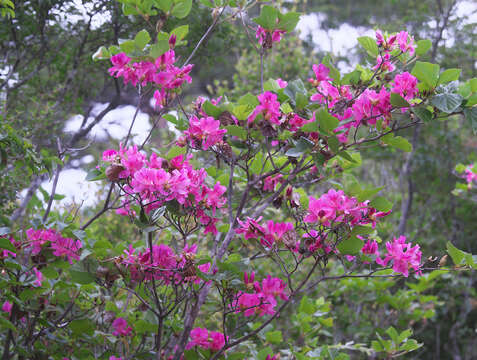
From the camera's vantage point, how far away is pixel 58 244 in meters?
1.15

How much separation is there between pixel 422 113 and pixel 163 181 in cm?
65

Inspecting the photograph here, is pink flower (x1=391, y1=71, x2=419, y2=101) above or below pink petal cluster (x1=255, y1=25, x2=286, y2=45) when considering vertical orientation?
below

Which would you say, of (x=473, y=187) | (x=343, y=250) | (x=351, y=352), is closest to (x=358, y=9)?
(x=473, y=187)

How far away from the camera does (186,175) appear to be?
99 centimetres

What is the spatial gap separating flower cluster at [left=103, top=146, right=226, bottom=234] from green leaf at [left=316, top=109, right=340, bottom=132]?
0.32 meters

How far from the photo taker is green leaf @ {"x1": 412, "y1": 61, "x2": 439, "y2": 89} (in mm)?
977

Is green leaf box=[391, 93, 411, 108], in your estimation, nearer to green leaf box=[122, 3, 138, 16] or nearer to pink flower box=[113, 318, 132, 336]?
green leaf box=[122, 3, 138, 16]

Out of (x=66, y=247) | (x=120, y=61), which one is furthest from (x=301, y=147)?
(x=66, y=247)

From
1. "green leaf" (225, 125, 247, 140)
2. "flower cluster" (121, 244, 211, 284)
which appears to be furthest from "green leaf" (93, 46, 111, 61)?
"flower cluster" (121, 244, 211, 284)

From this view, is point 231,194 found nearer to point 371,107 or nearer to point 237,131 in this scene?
point 237,131

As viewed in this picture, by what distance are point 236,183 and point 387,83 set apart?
64 cm

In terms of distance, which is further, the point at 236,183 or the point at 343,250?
the point at 236,183

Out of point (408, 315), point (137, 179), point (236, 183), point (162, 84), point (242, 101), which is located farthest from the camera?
point (408, 315)

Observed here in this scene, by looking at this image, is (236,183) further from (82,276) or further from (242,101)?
(82,276)
